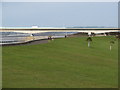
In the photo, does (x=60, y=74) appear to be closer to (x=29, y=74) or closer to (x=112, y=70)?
(x=29, y=74)

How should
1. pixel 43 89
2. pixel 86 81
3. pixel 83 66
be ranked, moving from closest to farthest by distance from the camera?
pixel 43 89 → pixel 86 81 → pixel 83 66

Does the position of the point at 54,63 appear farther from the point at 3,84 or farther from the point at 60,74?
the point at 3,84

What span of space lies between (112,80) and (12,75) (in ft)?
26.7

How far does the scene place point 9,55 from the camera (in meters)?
31.8

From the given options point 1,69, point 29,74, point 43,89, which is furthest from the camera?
point 1,69

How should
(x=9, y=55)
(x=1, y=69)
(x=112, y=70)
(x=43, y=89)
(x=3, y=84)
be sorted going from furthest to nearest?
(x=9, y=55)
(x=112, y=70)
(x=1, y=69)
(x=3, y=84)
(x=43, y=89)

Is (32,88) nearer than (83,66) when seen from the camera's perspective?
Yes

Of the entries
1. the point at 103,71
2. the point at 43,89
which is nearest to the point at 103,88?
the point at 43,89

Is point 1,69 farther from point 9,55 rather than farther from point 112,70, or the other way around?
point 112,70

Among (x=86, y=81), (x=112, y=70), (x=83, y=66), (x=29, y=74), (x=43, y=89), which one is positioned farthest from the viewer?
(x=83, y=66)

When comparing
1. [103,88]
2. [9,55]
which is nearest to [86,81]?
[103,88]

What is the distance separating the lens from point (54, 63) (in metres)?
27.9

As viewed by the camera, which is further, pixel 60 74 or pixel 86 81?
pixel 60 74

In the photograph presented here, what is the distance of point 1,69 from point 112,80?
9908mm
